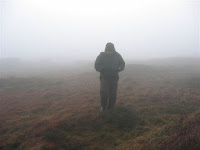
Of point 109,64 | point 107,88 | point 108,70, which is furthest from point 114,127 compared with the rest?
point 109,64

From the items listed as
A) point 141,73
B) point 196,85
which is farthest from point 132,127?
point 141,73

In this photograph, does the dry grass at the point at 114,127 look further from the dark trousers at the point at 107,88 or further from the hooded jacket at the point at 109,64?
the hooded jacket at the point at 109,64

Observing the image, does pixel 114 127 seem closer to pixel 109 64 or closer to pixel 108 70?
pixel 108 70

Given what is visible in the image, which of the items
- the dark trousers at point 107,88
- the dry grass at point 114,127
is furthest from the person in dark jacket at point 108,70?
the dry grass at point 114,127

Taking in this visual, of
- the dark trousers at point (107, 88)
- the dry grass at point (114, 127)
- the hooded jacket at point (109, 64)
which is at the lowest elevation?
the dry grass at point (114, 127)

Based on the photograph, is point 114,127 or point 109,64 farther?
point 109,64

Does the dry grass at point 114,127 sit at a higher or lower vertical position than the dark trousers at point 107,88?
lower

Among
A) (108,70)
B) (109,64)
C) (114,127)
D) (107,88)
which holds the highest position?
(109,64)

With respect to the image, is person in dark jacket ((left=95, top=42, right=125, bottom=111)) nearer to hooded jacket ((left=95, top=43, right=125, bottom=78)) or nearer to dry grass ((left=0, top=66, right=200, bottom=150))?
hooded jacket ((left=95, top=43, right=125, bottom=78))

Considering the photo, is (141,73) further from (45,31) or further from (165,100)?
(45,31)

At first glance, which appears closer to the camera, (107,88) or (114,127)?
(114,127)

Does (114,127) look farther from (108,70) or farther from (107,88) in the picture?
(108,70)

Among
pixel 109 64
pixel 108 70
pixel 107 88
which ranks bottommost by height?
pixel 107 88

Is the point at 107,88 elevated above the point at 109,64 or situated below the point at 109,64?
below
